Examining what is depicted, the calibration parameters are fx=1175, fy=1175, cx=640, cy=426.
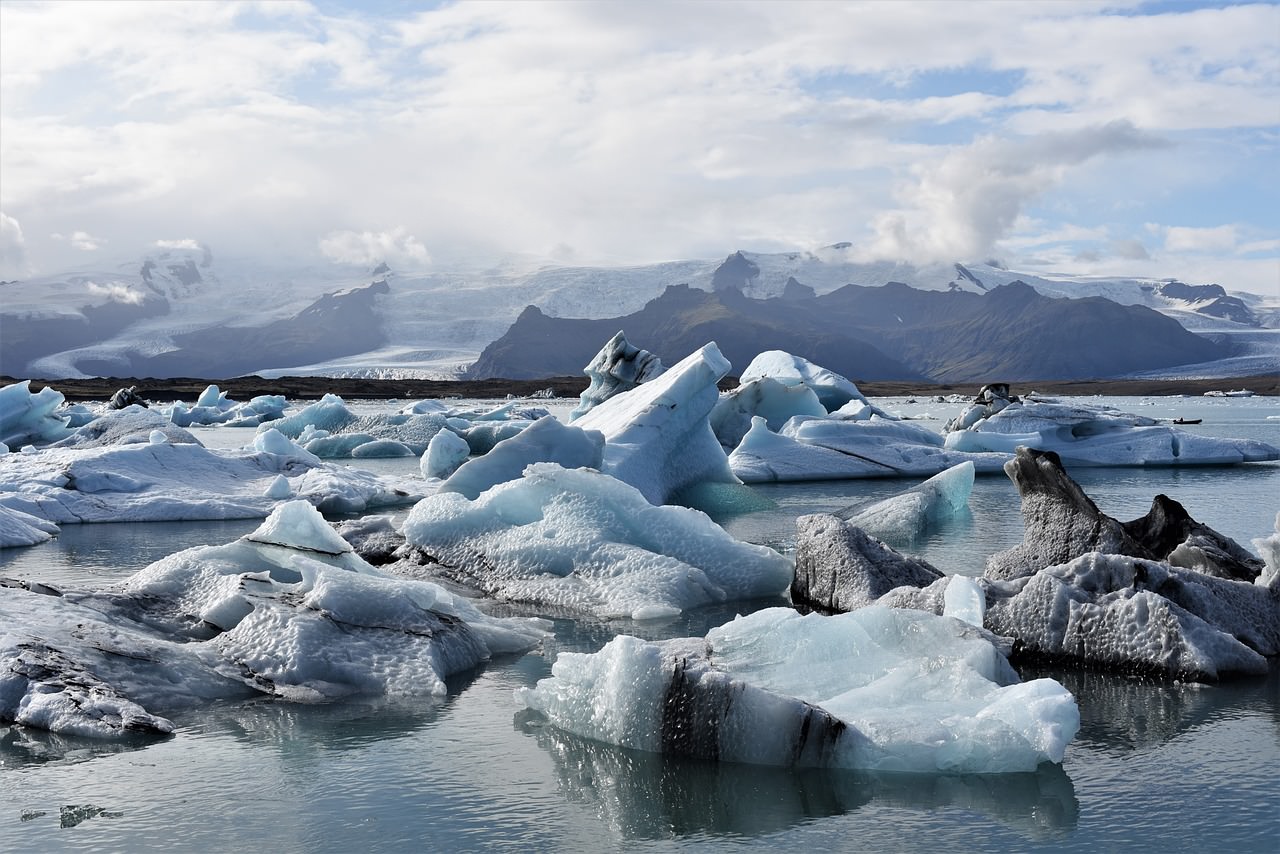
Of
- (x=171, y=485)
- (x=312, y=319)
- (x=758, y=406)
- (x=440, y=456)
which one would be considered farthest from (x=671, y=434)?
(x=312, y=319)

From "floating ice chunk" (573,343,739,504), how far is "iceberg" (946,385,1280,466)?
550 cm

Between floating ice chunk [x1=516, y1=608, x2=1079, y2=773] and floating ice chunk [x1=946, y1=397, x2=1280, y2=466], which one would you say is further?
floating ice chunk [x1=946, y1=397, x2=1280, y2=466]

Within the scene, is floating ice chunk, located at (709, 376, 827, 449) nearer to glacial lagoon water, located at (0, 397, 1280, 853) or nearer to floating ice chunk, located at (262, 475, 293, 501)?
floating ice chunk, located at (262, 475, 293, 501)

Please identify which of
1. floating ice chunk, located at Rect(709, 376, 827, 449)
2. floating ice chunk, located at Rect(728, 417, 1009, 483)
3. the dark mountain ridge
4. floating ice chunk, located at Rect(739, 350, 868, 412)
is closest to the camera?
floating ice chunk, located at Rect(728, 417, 1009, 483)

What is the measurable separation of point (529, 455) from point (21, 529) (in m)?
4.08

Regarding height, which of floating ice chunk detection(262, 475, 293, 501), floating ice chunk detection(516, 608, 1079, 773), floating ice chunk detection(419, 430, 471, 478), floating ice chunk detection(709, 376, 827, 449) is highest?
floating ice chunk detection(709, 376, 827, 449)

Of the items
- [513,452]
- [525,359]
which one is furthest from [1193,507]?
[525,359]

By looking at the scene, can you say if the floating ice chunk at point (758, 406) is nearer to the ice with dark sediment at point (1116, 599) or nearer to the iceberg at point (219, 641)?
the ice with dark sediment at point (1116, 599)

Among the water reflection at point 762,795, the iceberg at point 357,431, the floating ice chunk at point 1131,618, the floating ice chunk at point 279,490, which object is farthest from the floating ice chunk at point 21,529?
the iceberg at point 357,431

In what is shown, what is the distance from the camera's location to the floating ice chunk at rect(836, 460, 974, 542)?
30.4ft

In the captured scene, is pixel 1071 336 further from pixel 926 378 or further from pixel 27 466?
pixel 27 466

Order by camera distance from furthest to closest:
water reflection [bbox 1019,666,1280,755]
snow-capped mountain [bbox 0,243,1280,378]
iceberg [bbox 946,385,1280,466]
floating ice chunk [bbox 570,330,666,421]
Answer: snow-capped mountain [bbox 0,243,1280,378] → floating ice chunk [bbox 570,330,666,421] → iceberg [bbox 946,385,1280,466] → water reflection [bbox 1019,666,1280,755]

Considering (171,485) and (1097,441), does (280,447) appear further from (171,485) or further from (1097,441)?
(1097,441)

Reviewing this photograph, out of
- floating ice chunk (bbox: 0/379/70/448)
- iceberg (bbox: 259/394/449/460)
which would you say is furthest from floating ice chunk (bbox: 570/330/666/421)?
floating ice chunk (bbox: 0/379/70/448)
